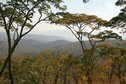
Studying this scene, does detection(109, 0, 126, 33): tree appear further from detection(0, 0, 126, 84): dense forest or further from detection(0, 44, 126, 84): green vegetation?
detection(0, 44, 126, 84): green vegetation

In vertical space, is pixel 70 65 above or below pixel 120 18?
below

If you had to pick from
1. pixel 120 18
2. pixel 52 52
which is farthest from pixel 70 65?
pixel 120 18

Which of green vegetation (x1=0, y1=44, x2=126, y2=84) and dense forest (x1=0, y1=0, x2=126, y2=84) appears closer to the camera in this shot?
dense forest (x1=0, y1=0, x2=126, y2=84)

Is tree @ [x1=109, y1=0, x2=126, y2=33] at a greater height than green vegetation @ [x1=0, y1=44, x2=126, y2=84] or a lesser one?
greater

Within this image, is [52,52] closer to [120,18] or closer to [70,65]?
[70,65]

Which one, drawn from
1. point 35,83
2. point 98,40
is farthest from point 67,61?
point 35,83

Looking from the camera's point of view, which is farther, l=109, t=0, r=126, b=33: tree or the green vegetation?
the green vegetation

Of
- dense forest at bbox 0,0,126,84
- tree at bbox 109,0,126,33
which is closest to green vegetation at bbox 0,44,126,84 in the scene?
dense forest at bbox 0,0,126,84

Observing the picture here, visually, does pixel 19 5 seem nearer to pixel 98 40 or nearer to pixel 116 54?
pixel 98 40

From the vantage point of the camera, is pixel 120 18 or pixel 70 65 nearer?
pixel 120 18

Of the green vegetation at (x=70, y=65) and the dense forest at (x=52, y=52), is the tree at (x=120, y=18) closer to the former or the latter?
the dense forest at (x=52, y=52)

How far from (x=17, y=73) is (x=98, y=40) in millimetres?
18697

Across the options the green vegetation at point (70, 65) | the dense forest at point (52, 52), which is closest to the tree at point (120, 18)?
the dense forest at point (52, 52)

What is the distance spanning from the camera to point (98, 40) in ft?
130
